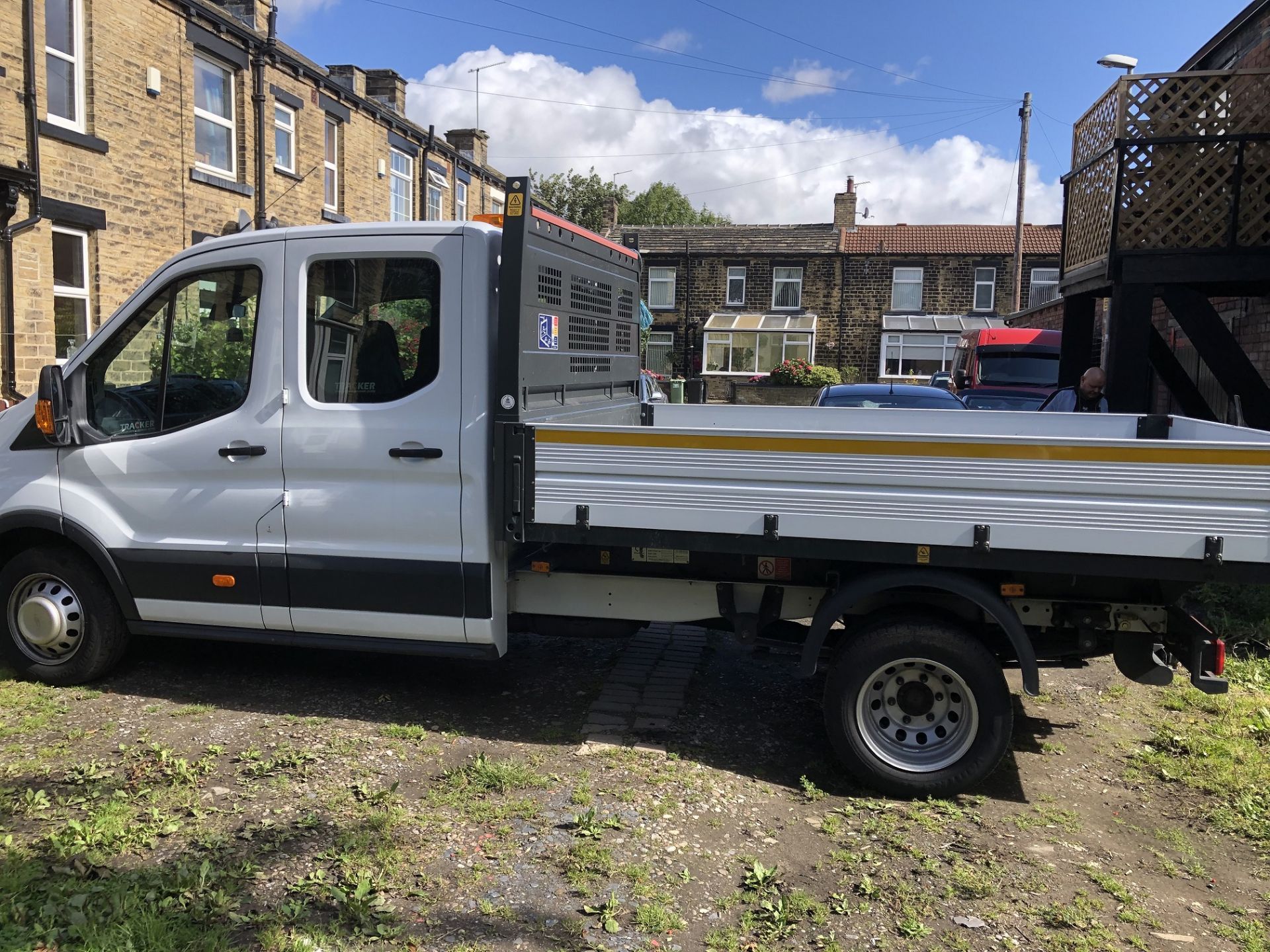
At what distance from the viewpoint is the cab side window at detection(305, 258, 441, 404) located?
454 centimetres

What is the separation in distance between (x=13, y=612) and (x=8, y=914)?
2562 millimetres

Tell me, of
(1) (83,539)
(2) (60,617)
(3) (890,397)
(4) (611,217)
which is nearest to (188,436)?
(1) (83,539)

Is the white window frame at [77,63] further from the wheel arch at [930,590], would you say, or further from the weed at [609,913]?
the weed at [609,913]

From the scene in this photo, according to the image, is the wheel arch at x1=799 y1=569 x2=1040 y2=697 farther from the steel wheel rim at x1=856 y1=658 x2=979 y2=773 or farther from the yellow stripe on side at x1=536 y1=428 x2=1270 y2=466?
the yellow stripe on side at x1=536 y1=428 x2=1270 y2=466

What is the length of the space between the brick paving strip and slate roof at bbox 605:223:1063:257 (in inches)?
1313

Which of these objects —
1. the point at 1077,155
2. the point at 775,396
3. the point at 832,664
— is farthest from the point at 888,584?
the point at 775,396

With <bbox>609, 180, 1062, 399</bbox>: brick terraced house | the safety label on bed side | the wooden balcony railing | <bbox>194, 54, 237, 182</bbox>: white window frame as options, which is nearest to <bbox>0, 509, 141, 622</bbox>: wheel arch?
the safety label on bed side

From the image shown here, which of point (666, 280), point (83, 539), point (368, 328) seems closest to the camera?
point (368, 328)

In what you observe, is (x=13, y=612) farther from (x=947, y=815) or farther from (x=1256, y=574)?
(x=1256, y=574)

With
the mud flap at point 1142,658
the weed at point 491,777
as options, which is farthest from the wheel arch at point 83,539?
the mud flap at point 1142,658

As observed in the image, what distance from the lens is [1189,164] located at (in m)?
7.96

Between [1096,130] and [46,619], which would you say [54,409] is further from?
[1096,130]

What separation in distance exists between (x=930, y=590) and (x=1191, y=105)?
20.3 feet

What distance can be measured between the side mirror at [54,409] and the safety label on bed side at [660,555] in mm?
2918
